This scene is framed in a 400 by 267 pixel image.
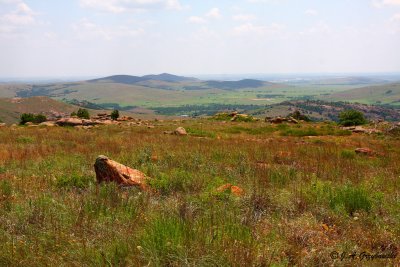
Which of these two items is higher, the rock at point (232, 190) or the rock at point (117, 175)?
the rock at point (117, 175)

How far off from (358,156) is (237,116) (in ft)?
101

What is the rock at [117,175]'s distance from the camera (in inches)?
357

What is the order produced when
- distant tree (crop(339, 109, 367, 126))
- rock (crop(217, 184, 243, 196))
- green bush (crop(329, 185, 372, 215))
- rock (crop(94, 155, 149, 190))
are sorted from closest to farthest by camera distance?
green bush (crop(329, 185, 372, 215)), rock (crop(217, 184, 243, 196)), rock (crop(94, 155, 149, 190)), distant tree (crop(339, 109, 367, 126))

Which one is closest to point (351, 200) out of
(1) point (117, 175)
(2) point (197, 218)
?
(2) point (197, 218)

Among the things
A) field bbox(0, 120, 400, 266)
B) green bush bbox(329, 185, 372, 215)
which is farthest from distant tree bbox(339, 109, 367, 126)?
green bush bbox(329, 185, 372, 215)

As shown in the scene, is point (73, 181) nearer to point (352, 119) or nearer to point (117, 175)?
point (117, 175)

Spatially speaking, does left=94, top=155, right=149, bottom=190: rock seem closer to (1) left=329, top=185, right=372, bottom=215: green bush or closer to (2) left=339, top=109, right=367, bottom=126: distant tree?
(1) left=329, top=185, right=372, bottom=215: green bush

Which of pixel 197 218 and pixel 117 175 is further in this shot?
pixel 117 175

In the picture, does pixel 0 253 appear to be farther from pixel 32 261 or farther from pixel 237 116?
pixel 237 116

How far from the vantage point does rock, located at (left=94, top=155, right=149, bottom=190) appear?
908 cm

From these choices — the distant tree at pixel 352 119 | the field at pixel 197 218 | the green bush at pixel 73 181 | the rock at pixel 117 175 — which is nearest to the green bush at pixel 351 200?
the field at pixel 197 218

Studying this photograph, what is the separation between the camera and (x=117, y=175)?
30.2 ft

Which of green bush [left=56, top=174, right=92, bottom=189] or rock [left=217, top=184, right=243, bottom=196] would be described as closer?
rock [left=217, top=184, right=243, bottom=196]

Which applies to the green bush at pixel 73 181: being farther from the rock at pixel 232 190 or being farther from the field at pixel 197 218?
the rock at pixel 232 190
